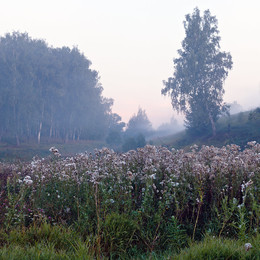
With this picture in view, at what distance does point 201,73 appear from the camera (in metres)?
36.5

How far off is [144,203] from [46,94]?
155 feet

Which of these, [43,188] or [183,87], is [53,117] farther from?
[43,188]

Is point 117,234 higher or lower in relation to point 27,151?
higher

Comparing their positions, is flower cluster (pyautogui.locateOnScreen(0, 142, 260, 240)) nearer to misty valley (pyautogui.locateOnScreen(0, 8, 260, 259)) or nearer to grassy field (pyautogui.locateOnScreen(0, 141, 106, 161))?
misty valley (pyautogui.locateOnScreen(0, 8, 260, 259))

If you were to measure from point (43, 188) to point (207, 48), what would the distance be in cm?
3454

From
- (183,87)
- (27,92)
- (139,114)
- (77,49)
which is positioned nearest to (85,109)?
(77,49)

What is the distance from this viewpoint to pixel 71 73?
2242 inches

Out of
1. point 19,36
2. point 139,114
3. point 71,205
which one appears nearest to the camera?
point 71,205

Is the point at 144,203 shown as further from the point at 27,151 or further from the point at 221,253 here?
the point at 27,151

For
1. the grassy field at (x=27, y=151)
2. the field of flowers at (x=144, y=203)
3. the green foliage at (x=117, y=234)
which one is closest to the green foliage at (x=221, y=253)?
the field of flowers at (x=144, y=203)

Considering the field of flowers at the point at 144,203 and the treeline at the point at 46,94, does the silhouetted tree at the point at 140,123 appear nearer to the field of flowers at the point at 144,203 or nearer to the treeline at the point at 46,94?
the treeline at the point at 46,94

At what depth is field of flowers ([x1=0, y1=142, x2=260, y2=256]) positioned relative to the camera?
16.0 feet

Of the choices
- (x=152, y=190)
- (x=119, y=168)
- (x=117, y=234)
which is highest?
(x=119, y=168)

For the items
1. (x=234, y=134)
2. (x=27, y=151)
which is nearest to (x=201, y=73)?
(x=234, y=134)
